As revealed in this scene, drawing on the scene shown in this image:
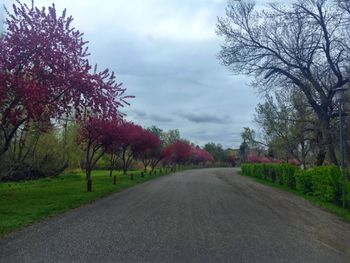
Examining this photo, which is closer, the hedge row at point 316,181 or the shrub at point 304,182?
the hedge row at point 316,181

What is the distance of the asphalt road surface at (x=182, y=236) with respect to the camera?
7879 millimetres

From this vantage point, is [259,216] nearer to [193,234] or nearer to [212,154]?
[193,234]

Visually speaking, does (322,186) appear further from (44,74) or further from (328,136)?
(44,74)

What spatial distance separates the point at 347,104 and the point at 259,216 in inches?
579

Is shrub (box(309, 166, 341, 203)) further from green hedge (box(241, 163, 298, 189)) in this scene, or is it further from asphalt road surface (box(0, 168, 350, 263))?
green hedge (box(241, 163, 298, 189))

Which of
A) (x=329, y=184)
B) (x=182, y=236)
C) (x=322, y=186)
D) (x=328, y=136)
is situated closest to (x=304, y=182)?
(x=322, y=186)

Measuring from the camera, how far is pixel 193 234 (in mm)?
10188

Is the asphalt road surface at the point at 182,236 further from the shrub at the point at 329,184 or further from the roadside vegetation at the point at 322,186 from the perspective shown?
the shrub at the point at 329,184

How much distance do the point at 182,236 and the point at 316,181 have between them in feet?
41.5

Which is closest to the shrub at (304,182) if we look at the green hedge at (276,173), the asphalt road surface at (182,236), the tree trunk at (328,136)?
the green hedge at (276,173)

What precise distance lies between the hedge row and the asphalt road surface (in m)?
3.12

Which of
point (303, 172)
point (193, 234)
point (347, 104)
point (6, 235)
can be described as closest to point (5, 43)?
point (6, 235)

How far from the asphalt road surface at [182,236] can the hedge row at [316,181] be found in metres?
3.12

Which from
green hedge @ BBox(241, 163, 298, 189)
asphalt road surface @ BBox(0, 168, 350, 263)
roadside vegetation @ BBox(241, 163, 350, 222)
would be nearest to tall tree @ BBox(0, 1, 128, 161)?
asphalt road surface @ BBox(0, 168, 350, 263)
